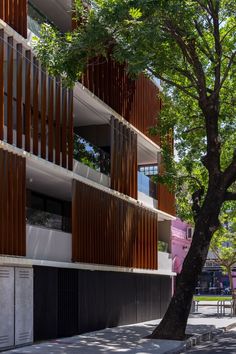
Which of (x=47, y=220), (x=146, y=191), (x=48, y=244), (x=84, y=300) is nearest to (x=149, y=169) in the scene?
(x=146, y=191)

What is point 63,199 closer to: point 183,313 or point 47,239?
point 47,239

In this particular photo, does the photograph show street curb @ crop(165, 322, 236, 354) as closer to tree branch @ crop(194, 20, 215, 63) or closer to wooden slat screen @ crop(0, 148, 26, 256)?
wooden slat screen @ crop(0, 148, 26, 256)

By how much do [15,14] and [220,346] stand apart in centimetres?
1127

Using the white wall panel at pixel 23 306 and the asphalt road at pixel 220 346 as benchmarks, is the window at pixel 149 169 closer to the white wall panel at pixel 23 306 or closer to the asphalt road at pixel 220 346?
the asphalt road at pixel 220 346

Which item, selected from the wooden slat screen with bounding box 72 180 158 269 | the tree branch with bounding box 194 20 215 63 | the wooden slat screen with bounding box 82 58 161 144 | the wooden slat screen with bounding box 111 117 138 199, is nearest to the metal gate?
the wooden slat screen with bounding box 72 180 158 269

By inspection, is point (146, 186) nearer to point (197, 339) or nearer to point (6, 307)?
point (197, 339)

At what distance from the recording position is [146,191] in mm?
27938

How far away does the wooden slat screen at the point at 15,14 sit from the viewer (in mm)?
16125

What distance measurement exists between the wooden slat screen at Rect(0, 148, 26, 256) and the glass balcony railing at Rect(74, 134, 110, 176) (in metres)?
4.54

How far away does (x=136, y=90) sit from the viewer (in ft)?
87.7

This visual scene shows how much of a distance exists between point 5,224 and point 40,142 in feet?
10.7

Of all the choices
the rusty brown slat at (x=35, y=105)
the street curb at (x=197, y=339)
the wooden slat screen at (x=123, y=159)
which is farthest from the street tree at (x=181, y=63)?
the wooden slat screen at (x=123, y=159)

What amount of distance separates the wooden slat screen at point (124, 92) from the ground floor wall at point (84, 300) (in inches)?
256

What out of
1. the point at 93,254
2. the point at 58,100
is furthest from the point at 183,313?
the point at 58,100
